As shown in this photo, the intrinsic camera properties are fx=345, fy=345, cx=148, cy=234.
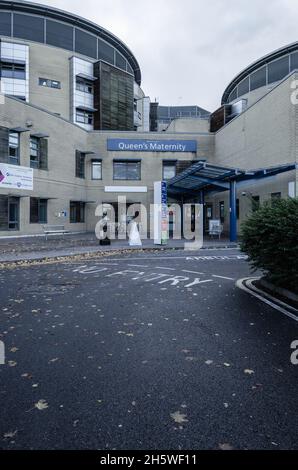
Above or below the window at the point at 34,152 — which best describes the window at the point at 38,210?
below

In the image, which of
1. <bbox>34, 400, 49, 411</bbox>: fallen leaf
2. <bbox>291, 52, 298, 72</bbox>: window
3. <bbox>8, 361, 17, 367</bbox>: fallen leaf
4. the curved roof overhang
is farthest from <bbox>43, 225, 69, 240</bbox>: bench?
<bbox>291, 52, 298, 72</bbox>: window

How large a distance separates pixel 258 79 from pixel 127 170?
24.1 m

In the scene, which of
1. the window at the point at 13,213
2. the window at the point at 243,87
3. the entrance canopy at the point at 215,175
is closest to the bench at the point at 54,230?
the window at the point at 13,213

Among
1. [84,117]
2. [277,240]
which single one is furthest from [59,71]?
[277,240]

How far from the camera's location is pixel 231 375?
3803 mm

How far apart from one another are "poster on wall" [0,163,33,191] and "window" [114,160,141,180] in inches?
403

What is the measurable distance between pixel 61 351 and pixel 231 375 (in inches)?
84.9

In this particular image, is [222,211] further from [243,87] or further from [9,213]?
[243,87]

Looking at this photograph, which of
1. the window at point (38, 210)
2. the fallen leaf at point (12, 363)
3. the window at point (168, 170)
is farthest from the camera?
the window at point (168, 170)

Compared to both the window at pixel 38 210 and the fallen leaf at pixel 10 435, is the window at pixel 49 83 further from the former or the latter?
the fallen leaf at pixel 10 435

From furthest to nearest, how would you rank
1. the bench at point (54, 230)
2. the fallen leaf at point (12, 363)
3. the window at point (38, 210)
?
1. the window at point (38, 210)
2. the bench at point (54, 230)
3. the fallen leaf at point (12, 363)

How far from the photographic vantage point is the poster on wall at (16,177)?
23297 mm

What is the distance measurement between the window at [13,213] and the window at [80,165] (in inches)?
325
